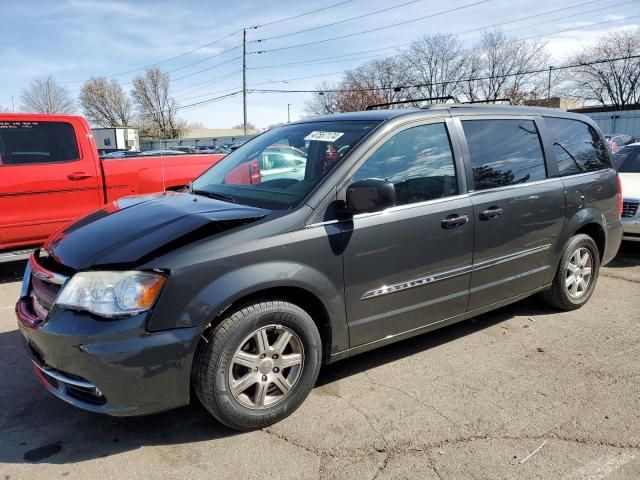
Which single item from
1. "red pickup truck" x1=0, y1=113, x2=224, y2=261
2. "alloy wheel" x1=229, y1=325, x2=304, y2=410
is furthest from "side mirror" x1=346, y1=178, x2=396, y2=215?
"red pickup truck" x1=0, y1=113, x2=224, y2=261

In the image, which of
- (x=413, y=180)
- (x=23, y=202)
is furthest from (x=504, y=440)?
(x=23, y=202)

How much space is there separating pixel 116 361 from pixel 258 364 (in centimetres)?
75

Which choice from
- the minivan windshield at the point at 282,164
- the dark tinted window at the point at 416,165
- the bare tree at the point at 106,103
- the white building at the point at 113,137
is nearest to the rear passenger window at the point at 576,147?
the dark tinted window at the point at 416,165

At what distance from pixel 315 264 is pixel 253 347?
0.58m

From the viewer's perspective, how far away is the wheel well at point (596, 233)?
475 centimetres

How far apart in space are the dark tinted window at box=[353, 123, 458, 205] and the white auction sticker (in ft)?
1.16

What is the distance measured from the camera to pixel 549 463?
2.59 metres

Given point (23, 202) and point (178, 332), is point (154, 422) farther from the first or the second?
point (23, 202)

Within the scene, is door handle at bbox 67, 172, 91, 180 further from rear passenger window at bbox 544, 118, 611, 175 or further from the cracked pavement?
rear passenger window at bbox 544, 118, 611, 175

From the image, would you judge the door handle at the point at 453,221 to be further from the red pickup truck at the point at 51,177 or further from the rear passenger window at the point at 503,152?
the red pickup truck at the point at 51,177

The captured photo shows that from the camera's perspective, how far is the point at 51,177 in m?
6.01

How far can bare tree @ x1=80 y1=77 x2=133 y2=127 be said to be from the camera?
273 feet

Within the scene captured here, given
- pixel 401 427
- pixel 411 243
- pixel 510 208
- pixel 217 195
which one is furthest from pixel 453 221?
pixel 217 195

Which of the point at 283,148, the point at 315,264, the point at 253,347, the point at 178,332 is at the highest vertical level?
the point at 283,148
